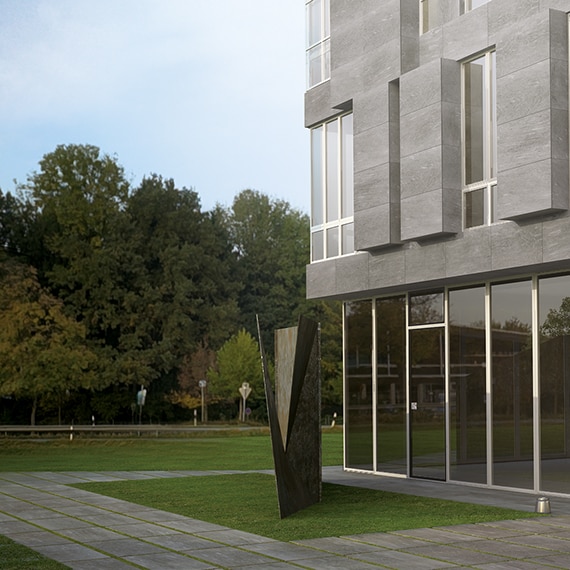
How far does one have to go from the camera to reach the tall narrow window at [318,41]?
2114cm

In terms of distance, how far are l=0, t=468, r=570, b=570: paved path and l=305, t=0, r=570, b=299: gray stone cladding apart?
171 inches

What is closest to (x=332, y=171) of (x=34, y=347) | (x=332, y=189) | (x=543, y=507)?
(x=332, y=189)

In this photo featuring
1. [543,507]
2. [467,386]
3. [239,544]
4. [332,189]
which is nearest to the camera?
[239,544]

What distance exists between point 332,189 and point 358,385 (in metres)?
4.28

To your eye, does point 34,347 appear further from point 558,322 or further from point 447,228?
point 558,322

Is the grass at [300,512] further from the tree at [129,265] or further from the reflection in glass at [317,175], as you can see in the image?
the tree at [129,265]

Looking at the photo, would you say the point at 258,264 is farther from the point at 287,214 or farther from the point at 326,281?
the point at 326,281

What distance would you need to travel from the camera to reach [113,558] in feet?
Answer: 34.3

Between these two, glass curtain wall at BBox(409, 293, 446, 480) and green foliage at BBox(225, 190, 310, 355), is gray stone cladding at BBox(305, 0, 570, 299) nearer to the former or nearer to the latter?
glass curtain wall at BBox(409, 293, 446, 480)

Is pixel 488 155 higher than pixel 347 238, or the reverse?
pixel 488 155

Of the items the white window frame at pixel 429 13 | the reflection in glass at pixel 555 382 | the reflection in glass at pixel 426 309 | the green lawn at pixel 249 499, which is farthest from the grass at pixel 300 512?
the white window frame at pixel 429 13

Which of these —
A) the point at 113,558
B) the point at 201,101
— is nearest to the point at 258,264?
the point at 201,101

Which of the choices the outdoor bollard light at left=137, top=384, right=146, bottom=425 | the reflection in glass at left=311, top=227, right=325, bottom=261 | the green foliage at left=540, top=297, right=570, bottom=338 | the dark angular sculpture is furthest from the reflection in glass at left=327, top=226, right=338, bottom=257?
the outdoor bollard light at left=137, top=384, right=146, bottom=425

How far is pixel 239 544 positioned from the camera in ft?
36.9
